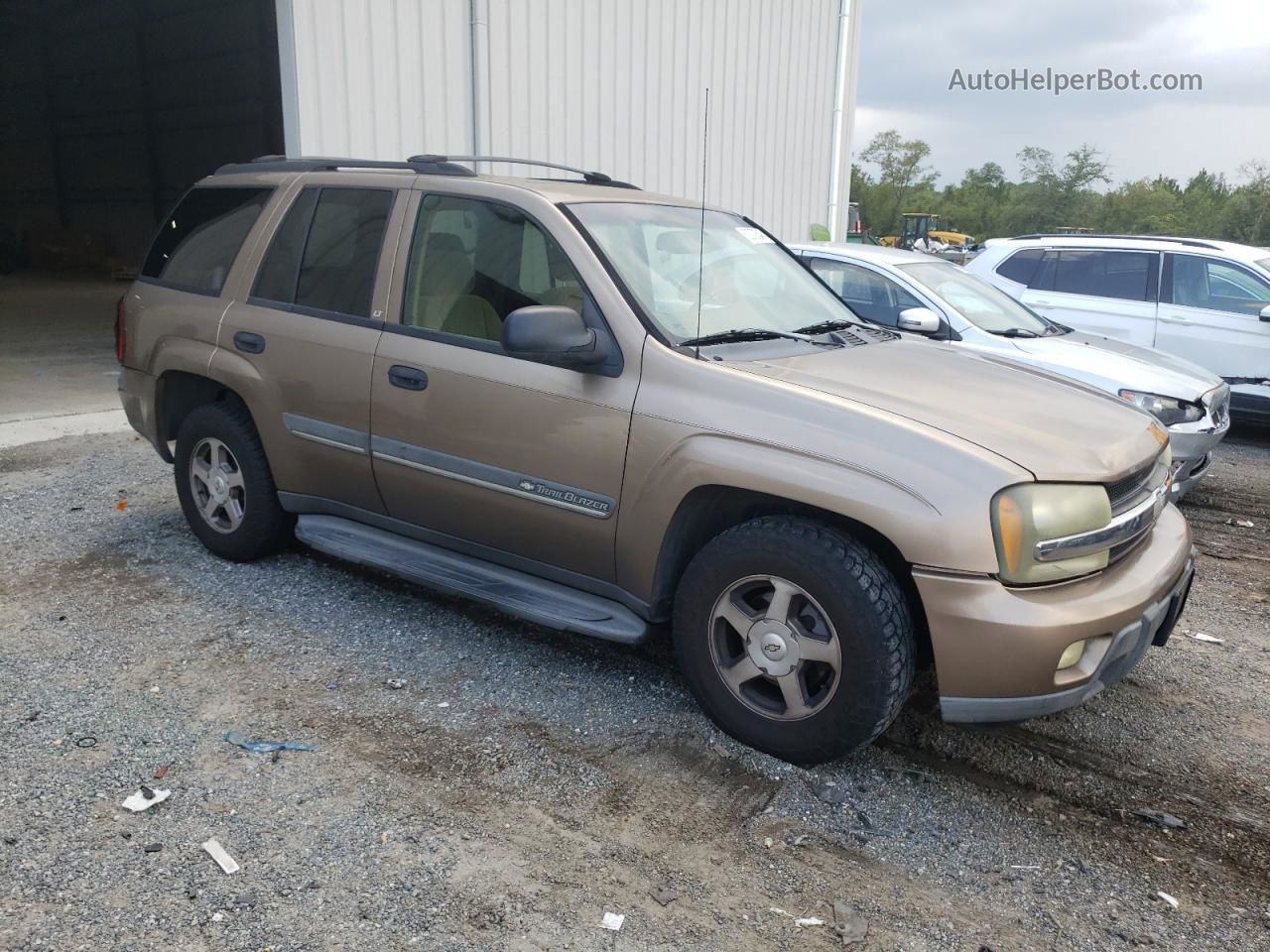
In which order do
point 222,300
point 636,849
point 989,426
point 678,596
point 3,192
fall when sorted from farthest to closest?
point 3,192, point 222,300, point 678,596, point 989,426, point 636,849

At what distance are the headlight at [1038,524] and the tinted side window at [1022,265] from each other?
704 centimetres

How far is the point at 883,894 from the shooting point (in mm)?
2641

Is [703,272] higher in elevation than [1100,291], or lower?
higher

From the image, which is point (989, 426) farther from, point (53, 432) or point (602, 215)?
point (53, 432)

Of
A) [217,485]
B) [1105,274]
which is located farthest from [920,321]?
[1105,274]

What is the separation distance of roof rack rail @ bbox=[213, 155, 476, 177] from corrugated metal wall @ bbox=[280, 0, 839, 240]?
3.52 m

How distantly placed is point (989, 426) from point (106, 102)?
30.7 meters

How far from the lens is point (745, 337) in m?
3.65

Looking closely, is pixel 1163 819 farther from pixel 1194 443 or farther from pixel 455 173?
pixel 1194 443

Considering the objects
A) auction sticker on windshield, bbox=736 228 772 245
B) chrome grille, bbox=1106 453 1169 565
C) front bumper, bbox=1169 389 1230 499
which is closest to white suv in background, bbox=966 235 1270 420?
front bumper, bbox=1169 389 1230 499

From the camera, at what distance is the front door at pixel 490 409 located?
3451mm

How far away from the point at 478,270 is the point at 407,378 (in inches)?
19.7

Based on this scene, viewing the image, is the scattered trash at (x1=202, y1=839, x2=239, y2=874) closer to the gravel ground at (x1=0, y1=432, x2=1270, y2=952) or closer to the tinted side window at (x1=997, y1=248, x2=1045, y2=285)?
the gravel ground at (x1=0, y1=432, x2=1270, y2=952)

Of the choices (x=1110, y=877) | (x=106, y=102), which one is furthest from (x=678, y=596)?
(x=106, y=102)
